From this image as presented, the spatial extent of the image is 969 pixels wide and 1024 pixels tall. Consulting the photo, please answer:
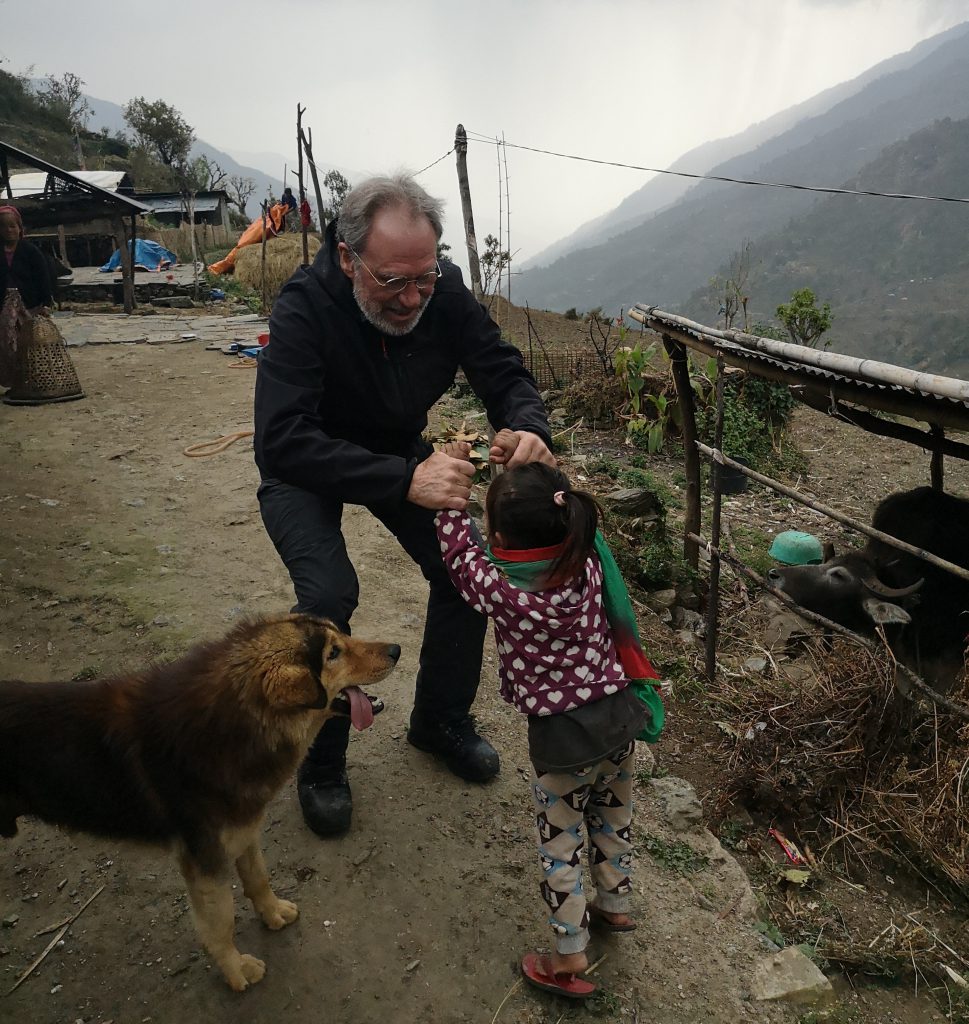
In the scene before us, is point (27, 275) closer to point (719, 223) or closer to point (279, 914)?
point (279, 914)

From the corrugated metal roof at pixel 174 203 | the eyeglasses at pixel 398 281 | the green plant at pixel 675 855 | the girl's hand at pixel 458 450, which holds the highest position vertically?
the corrugated metal roof at pixel 174 203

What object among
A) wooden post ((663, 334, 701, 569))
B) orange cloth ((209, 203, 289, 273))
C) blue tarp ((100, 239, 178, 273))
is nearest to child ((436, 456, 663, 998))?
wooden post ((663, 334, 701, 569))

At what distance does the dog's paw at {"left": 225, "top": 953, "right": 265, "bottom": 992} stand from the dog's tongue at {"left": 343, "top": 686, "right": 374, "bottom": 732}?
794mm

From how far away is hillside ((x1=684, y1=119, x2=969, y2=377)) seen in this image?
66562 millimetres

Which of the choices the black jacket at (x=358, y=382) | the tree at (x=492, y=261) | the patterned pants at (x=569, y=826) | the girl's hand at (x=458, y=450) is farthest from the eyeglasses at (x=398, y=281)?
the tree at (x=492, y=261)

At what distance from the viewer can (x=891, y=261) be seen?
88.6 meters

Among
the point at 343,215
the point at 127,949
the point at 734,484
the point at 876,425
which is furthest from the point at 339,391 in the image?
the point at 734,484

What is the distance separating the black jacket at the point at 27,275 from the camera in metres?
8.14

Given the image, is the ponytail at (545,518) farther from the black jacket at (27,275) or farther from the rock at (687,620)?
the black jacket at (27,275)

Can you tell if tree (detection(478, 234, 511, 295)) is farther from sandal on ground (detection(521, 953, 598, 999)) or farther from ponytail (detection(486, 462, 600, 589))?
sandal on ground (detection(521, 953, 598, 999))

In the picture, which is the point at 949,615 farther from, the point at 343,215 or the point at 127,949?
the point at 127,949

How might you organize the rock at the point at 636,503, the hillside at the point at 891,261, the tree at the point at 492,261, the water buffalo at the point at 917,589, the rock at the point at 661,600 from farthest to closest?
the hillside at the point at 891,261, the tree at the point at 492,261, the rock at the point at 636,503, the rock at the point at 661,600, the water buffalo at the point at 917,589

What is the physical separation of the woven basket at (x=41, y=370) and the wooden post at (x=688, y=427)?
723 centimetres

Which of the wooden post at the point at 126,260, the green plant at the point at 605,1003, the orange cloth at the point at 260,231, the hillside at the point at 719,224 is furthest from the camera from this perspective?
the hillside at the point at 719,224
